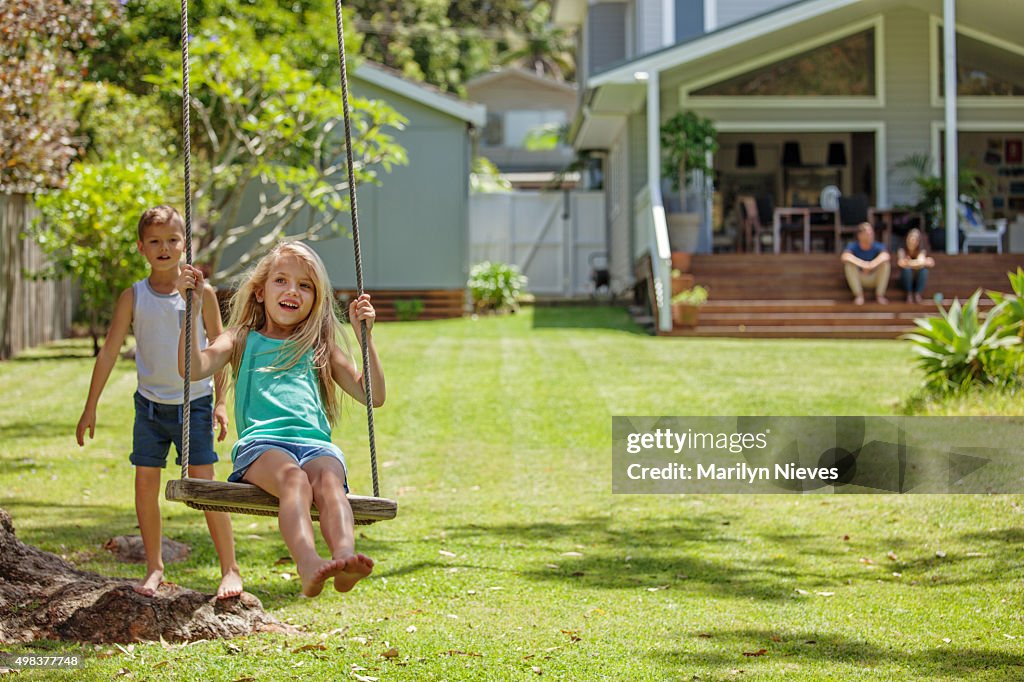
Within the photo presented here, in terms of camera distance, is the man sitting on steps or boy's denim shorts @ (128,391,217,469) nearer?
boy's denim shorts @ (128,391,217,469)

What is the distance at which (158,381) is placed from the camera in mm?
4934

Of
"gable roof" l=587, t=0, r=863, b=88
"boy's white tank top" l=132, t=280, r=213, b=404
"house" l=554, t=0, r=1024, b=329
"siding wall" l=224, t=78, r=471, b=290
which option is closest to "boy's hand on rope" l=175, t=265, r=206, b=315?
"boy's white tank top" l=132, t=280, r=213, b=404

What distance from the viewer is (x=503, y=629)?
4758 millimetres

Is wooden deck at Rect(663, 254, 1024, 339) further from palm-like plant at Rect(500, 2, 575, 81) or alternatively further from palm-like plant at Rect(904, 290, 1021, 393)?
palm-like plant at Rect(500, 2, 575, 81)

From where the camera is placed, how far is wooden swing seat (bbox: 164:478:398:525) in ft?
12.5

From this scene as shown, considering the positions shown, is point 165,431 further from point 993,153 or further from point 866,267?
point 993,153

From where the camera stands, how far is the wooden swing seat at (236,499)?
380 centimetres

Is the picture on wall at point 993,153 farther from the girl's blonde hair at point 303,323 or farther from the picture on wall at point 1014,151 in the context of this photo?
the girl's blonde hair at point 303,323

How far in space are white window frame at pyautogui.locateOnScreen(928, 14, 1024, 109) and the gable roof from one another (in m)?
2.15

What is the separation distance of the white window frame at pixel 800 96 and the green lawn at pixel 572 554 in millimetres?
8333

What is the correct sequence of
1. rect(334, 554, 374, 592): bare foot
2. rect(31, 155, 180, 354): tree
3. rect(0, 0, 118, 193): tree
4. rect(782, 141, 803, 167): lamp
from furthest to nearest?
rect(782, 141, 803, 167): lamp
rect(31, 155, 180, 354): tree
rect(0, 0, 118, 193): tree
rect(334, 554, 374, 592): bare foot

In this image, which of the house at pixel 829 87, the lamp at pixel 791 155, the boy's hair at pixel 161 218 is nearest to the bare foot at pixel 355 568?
the boy's hair at pixel 161 218

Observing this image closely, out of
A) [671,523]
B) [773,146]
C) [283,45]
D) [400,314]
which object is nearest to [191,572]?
[671,523]

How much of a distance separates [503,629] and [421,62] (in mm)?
33559
